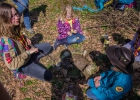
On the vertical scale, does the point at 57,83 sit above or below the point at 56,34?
below

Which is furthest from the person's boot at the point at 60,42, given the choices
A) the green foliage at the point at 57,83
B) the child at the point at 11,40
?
the child at the point at 11,40

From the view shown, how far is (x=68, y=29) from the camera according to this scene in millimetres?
5566

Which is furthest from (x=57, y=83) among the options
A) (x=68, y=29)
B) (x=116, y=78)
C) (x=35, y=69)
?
(x=116, y=78)

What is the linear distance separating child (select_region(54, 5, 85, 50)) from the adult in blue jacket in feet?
6.05

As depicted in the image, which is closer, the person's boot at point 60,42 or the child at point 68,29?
the child at point 68,29

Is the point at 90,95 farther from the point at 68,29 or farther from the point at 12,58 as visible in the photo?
the point at 68,29

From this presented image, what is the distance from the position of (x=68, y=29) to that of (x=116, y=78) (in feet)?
7.95

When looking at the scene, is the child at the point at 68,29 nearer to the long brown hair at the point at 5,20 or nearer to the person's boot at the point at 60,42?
the person's boot at the point at 60,42

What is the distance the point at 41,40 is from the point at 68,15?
1599 mm

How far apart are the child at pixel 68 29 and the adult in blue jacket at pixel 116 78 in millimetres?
1844

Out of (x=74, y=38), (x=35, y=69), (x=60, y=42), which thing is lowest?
(x=35, y=69)

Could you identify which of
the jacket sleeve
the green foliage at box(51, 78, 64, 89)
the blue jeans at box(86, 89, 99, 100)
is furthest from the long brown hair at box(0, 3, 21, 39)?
the blue jeans at box(86, 89, 99, 100)

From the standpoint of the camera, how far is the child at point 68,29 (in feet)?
17.8

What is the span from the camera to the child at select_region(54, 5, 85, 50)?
5413 mm
